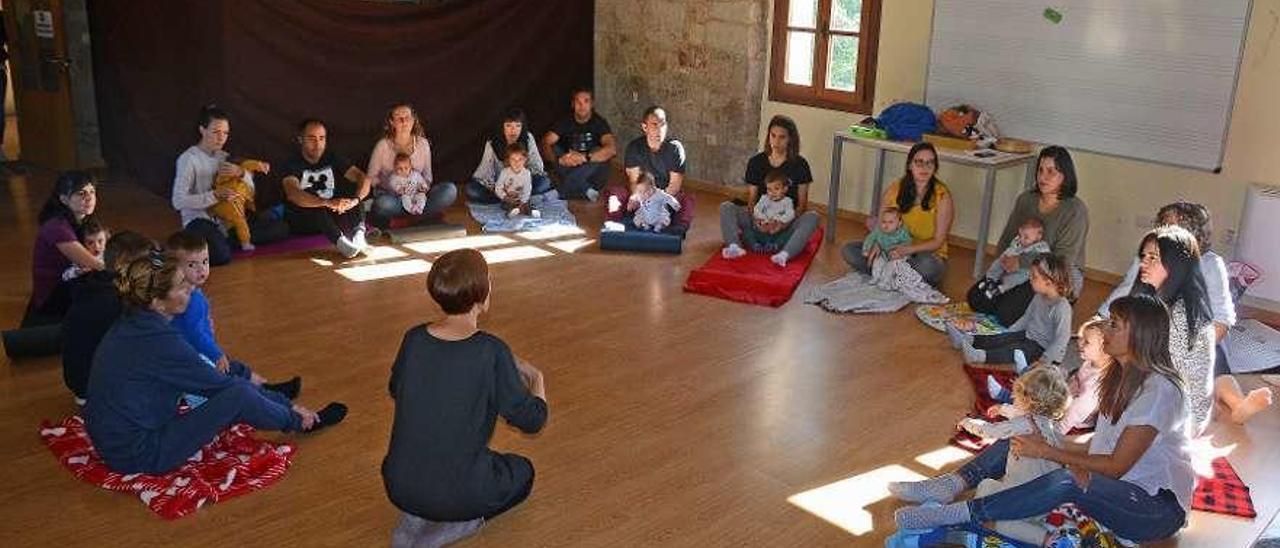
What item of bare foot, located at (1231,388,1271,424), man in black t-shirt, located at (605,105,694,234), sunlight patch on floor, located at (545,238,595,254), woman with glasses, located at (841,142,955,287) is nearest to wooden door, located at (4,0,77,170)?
sunlight patch on floor, located at (545,238,595,254)

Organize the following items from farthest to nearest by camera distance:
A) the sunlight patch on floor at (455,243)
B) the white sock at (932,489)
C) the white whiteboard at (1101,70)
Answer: the sunlight patch on floor at (455,243) → the white whiteboard at (1101,70) → the white sock at (932,489)

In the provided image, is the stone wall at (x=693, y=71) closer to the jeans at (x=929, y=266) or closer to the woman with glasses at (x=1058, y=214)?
the jeans at (x=929, y=266)

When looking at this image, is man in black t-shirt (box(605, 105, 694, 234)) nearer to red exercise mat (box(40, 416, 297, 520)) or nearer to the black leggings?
the black leggings

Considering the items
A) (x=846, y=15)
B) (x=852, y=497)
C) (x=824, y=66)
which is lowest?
(x=852, y=497)

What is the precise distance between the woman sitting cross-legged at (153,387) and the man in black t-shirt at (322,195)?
298 centimetres

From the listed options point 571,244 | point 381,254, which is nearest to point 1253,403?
point 571,244

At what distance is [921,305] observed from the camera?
5.92 meters

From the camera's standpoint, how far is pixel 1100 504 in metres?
3.26

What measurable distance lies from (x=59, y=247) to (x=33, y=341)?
1.40ft

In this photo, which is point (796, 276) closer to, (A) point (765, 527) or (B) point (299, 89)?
(A) point (765, 527)

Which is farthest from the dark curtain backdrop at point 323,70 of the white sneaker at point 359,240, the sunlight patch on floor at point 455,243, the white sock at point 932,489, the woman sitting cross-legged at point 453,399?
the white sock at point 932,489

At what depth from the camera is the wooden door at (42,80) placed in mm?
8188

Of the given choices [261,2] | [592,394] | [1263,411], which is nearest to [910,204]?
[1263,411]

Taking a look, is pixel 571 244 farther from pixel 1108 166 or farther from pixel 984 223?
pixel 1108 166
